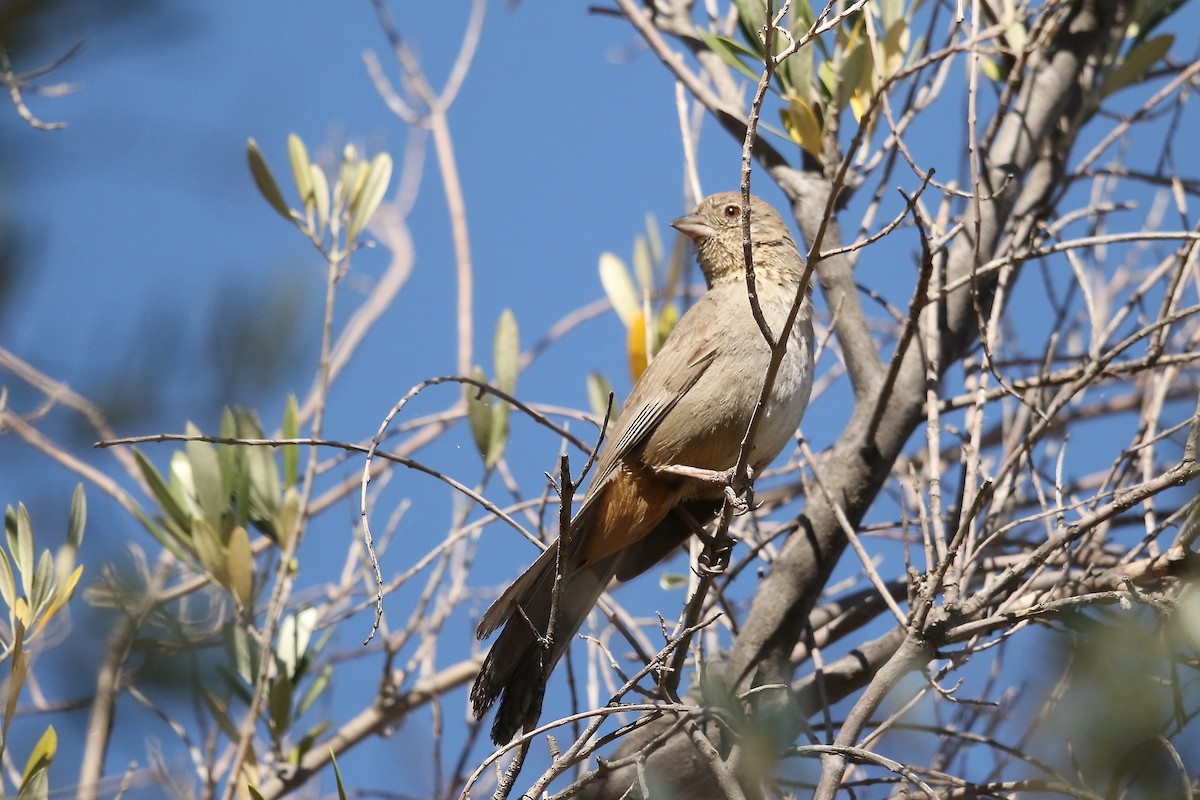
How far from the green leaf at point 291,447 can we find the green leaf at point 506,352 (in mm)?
850

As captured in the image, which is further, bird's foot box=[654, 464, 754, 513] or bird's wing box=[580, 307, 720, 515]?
bird's wing box=[580, 307, 720, 515]

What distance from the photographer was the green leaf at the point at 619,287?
5.31m

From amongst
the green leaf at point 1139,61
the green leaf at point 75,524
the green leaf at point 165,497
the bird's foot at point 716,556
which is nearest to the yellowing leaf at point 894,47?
the green leaf at point 1139,61

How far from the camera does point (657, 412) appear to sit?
4180 mm

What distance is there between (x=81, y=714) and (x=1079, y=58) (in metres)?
4.53

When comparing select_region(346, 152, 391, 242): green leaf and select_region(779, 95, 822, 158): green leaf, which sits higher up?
select_region(346, 152, 391, 242): green leaf

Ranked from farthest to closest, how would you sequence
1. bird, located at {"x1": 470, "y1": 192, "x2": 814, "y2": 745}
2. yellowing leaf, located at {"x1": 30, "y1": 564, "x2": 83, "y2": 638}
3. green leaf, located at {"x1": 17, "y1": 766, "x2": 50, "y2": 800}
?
bird, located at {"x1": 470, "y1": 192, "x2": 814, "y2": 745} < yellowing leaf, located at {"x1": 30, "y1": 564, "x2": 83, "y2": 638} < green leaf, located at {"x1": 17, "y1": 766, "x2": 50, "y2": 800}

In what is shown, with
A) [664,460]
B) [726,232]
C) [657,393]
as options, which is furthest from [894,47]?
[664,460]

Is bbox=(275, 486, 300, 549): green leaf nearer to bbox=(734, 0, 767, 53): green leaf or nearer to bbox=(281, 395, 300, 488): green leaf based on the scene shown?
bbox=(281, 395, 300, 488): green leaf

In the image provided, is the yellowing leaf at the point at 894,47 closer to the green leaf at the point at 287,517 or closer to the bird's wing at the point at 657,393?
the bird's wing at the point at 657,393

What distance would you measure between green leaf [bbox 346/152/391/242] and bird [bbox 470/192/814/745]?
126cm

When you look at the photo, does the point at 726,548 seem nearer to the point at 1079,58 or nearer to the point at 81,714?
the point at 81,714

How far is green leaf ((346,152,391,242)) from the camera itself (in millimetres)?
4777

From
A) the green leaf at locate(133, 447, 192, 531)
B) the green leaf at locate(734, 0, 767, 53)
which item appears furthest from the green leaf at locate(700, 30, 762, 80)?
the green leaf at locate(133, 447, 192, 531)
